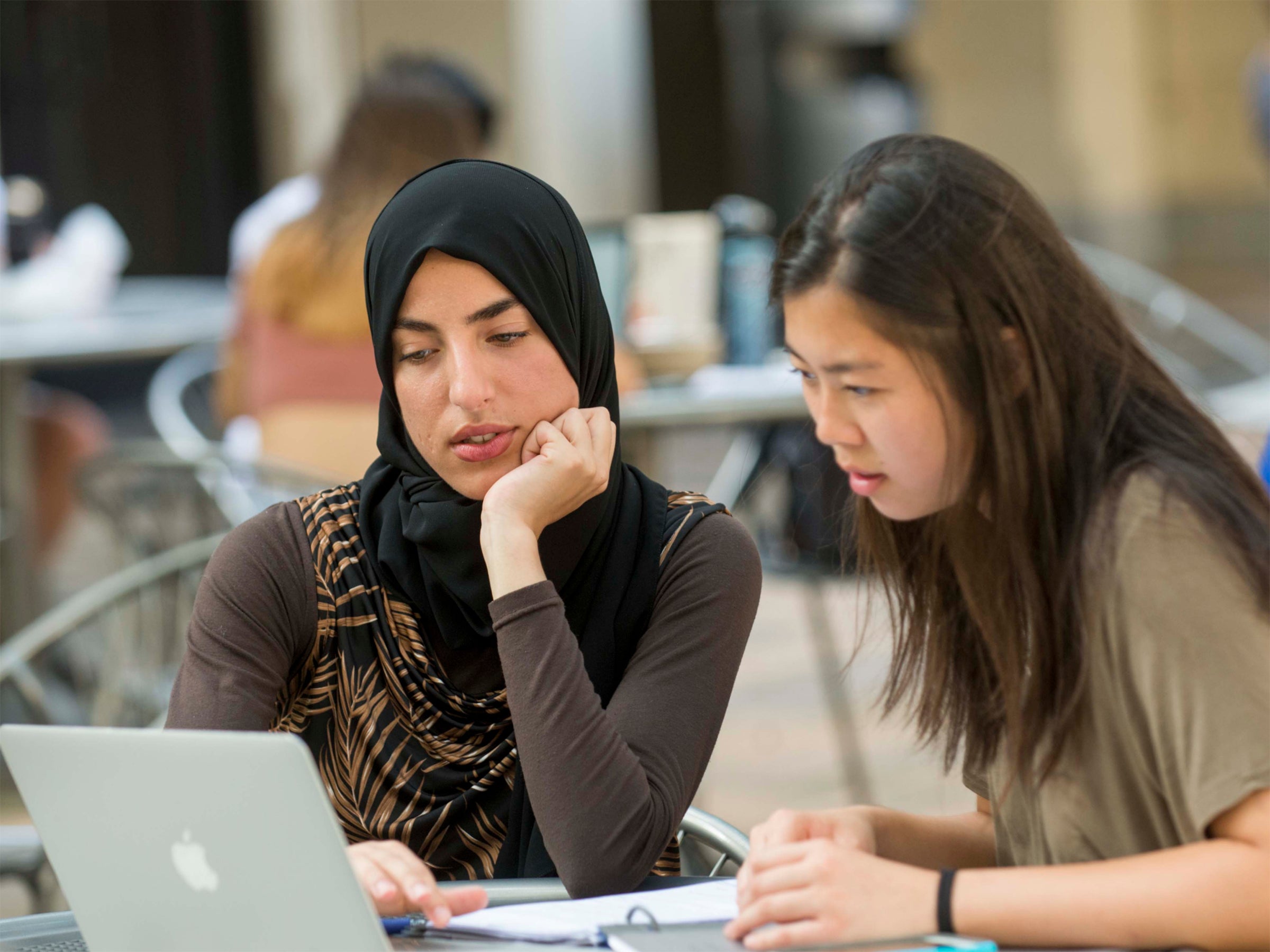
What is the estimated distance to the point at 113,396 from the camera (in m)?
7.14

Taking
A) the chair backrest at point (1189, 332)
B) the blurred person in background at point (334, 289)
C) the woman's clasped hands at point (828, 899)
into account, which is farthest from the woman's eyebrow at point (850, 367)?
the chair backrest at point (1189, 332)

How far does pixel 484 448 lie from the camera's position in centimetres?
142

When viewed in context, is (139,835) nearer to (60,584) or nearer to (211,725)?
(211,725)

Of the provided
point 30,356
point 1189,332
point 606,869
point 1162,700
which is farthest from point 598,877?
point 1189,332

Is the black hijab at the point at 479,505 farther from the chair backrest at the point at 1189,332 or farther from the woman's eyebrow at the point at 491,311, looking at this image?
the chair backrest at the point at 1189,332

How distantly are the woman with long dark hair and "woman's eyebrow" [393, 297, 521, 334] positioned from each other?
0.31 meters

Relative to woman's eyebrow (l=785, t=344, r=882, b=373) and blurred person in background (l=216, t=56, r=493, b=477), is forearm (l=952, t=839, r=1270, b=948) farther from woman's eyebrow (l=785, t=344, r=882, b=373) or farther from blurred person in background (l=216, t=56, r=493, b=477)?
blurred person in background (l=216, t=56, r=493, b=477)

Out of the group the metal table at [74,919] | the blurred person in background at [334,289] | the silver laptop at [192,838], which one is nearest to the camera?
the silver laptop at [192,838]

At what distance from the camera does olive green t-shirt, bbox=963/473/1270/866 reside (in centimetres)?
97

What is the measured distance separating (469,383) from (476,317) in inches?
2.4

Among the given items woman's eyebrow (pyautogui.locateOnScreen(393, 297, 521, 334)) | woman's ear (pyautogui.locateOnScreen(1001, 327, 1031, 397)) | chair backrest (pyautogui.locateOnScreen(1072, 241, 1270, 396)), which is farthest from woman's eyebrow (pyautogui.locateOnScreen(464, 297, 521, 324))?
chair backrest (pyautogui.locateOnScreen(1072, 241, 1270, 396))

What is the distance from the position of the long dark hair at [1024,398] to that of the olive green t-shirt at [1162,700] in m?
0.02

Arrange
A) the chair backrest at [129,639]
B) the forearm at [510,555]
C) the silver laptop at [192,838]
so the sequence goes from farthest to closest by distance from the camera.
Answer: the chair backrest at [129,639] → the forearm at [510,555] → the silver laptop at [192,838]

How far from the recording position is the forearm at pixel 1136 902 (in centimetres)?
96
